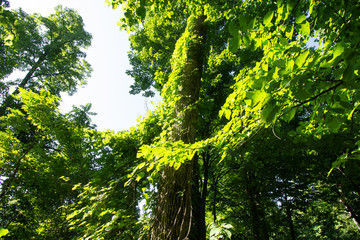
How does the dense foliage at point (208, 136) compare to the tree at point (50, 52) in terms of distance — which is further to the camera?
the tree at point (50, 52)

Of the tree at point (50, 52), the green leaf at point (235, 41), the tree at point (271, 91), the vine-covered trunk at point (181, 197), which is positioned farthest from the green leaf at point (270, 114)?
the tree at point (50, 52)

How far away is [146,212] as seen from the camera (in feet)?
7.57

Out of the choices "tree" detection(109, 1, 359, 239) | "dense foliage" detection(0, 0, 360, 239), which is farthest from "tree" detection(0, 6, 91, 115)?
"tree" detection(109, 1, 359, 239)

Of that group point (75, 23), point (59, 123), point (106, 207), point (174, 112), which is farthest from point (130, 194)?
point (75, 23)

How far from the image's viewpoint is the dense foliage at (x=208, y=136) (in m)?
1.01

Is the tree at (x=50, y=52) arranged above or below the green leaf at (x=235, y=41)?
above

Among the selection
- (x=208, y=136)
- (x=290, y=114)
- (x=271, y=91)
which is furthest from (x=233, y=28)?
(x=208, y=136)

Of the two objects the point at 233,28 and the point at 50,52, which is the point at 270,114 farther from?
the point at 50,52

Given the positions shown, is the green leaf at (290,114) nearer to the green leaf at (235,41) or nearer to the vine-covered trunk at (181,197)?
the green leaf at (235,41)

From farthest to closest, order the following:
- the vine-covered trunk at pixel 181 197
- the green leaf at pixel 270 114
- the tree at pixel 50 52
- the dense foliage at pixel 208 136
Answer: the tree at pixel 50 52 → the vine-covered trunk at pixel 181 197 → the dense foliage at pixel 208 136 → the green leaf at pixel 270 114

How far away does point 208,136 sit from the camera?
410 cm

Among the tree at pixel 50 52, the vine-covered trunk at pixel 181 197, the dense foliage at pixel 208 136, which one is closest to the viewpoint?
the dense foliage at pixel 208 136

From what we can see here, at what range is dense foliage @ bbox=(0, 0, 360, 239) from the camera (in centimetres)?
101

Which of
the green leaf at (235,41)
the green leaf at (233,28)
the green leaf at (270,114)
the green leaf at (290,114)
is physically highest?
the green leaf at (233,28)
